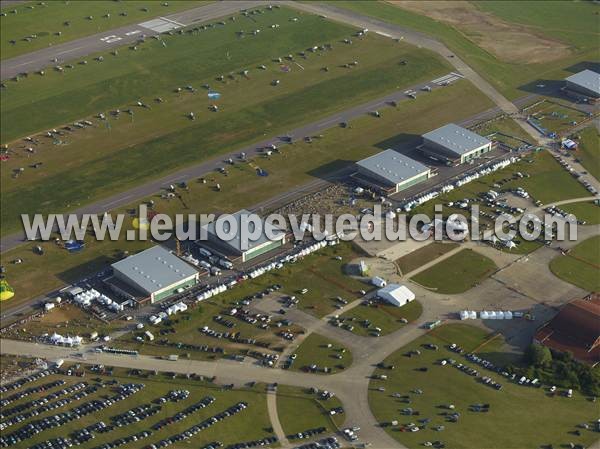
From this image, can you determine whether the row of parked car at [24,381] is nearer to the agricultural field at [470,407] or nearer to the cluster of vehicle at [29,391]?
the cluster of vehicle at [29,391]

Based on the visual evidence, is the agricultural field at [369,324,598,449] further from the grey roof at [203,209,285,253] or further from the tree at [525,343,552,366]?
the grey roof at [203,209,285,253]

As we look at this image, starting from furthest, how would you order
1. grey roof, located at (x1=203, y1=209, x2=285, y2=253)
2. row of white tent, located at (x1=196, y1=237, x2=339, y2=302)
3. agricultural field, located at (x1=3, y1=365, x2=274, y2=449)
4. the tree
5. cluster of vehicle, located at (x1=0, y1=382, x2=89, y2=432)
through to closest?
grey roof, located at (x1=203, y1=209, x2=285, y2=253), row of white tent, located at (x1=196, y1=237, x2=339, y2=302), the tree, cluster of vehicle, located at (x1=0, y1=382, x2=89, y2=432), agricultural field, located at (x1=3, y1=365, x2=274, y2=449)

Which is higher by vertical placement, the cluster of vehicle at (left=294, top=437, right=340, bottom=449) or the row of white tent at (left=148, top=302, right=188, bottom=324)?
the row of white tent at (left=148, top=302, right=188, bottom=324)

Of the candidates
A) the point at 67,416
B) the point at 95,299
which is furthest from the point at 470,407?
the point at 95,299

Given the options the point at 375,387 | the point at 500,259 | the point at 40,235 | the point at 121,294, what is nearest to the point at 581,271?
the point at 500,259

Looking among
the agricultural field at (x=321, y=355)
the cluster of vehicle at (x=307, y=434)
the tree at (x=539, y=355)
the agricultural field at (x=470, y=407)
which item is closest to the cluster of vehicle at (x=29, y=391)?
the agricultural field at (x=321, y=355)

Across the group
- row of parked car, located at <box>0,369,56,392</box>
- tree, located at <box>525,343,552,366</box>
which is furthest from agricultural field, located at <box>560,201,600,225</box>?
row of parked car, located at <box>0,369,56,392</box>

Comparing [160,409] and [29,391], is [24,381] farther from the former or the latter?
[160,409]
